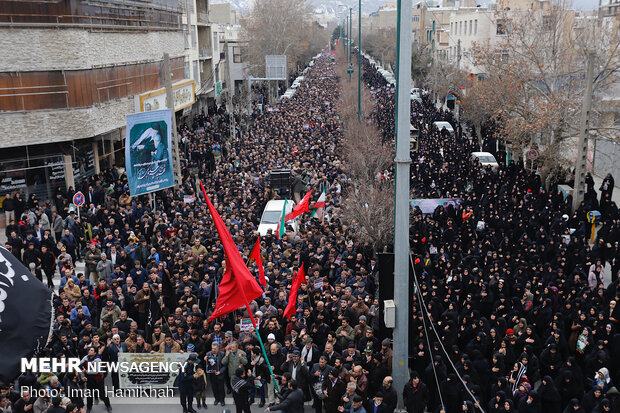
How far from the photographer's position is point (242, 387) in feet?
33.1

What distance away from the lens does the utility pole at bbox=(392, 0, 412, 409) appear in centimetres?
834

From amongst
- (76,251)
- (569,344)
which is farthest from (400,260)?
(76,251)

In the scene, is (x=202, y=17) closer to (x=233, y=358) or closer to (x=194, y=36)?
(x=194, y=36)

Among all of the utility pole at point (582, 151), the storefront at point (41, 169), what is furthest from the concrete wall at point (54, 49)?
the utility pole at point (582, 151)

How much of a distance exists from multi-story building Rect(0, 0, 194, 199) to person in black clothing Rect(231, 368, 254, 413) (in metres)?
14.9

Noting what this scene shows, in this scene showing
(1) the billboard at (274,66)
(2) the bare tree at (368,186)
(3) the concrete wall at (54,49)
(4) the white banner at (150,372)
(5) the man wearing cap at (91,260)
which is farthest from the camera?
(1) the billboard at (274,66)

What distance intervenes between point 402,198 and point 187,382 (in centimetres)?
463

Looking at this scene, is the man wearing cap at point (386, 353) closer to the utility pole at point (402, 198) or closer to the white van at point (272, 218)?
the utility pole at point (402, 198)

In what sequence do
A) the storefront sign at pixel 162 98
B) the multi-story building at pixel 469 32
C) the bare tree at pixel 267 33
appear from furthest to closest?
the bare tree at pixel 267 33 < the multi-story building at pixel 469 32 < the storefront sign at pixel 162 98

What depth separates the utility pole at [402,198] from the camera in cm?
834

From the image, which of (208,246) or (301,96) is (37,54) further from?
(301,96)

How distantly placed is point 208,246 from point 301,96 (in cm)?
4406

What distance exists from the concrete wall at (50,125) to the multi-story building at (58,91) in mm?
30

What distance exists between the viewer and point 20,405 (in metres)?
9.12
